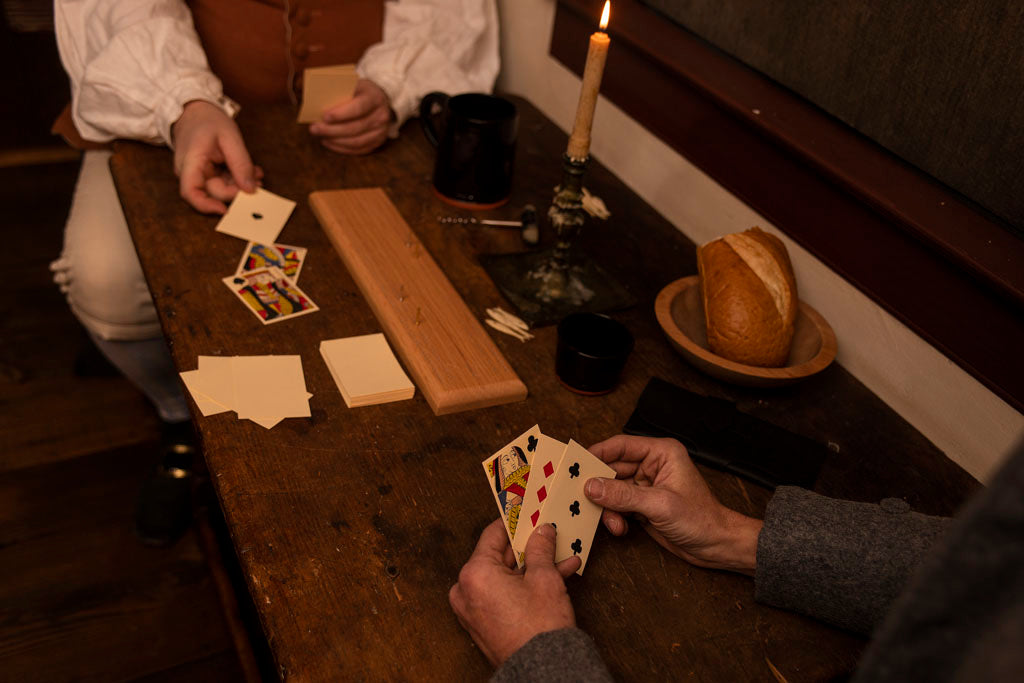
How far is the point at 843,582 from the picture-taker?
0.80 m

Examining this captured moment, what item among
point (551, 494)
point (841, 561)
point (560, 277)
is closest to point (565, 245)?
point (560, 277)

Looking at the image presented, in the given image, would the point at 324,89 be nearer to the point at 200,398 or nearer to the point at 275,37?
the point at 275,37

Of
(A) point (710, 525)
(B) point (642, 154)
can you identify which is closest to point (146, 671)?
(A) point (710, 525)

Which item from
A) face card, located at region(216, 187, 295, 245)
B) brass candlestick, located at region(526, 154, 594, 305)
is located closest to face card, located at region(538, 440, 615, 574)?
brass candlestick, located at region(526, 154, 594, 305)

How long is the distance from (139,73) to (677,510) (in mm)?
1132

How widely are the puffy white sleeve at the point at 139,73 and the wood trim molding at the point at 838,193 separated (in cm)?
72

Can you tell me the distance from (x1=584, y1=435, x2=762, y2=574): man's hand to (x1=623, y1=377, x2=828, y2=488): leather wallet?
10cm

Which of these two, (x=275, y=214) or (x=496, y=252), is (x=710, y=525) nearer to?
(x=496, y=252)

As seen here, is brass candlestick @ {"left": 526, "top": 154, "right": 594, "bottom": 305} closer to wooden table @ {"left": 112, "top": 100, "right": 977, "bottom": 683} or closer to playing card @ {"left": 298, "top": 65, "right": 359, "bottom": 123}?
wooden table @ {"left": 112, "top": 100, "right": 977, "bottom": 683}

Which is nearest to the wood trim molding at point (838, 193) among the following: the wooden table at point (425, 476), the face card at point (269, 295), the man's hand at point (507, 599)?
the wooden table at point (425, 476)

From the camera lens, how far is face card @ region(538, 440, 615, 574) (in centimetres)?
81

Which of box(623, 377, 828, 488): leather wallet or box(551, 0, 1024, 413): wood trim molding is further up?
box(551, 0, 1024, 413): wood trim molding

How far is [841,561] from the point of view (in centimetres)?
80

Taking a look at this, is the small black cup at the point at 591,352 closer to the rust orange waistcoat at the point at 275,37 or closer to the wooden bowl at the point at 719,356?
the wooden bowl at the point at 719,356
